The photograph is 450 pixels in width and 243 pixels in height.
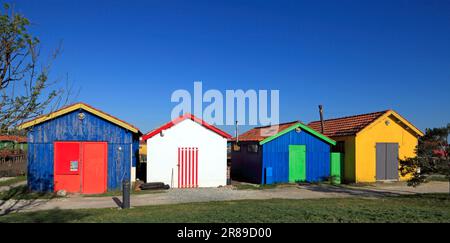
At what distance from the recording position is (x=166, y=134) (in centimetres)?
1886

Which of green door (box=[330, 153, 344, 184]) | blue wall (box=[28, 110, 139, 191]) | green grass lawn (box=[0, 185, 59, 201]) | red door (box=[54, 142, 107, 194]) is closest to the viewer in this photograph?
green grass lawn (box=[0, 185, 59, 201])

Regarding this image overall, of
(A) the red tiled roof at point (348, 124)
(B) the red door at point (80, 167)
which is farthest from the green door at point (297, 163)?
(B) the red door at point (80, 167)

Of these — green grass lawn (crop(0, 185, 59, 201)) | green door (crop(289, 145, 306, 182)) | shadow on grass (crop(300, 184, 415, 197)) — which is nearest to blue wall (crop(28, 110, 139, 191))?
green grass lawn (crop(0, 185, 59, 201))

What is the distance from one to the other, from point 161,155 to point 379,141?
552 inches

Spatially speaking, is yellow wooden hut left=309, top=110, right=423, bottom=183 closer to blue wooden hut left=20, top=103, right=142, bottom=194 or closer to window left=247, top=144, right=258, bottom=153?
window left=247, top=144, right=258, bottom=153

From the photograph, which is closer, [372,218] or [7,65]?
[7,65]

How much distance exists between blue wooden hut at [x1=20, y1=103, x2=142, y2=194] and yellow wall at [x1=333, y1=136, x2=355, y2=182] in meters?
13.4

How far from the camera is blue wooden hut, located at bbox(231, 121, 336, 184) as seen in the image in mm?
20172

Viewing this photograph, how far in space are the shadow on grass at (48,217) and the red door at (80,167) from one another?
211 inches

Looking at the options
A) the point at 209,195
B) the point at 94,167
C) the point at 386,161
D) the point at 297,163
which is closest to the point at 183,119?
the point at 209,195

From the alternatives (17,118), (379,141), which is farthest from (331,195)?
(17,118)

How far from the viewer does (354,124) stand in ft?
75.7

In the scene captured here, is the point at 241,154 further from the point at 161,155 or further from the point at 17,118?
the point at 17,118
